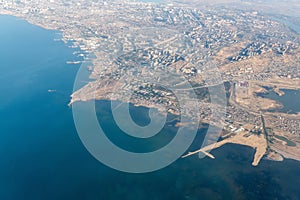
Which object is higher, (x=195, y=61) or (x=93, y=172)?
(x=195, y=61)

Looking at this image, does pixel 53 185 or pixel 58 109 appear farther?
pixel 58 109

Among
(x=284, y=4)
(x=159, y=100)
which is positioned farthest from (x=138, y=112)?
(x=284, y=4)

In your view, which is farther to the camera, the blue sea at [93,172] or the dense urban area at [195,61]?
the dense urban area at [195,61]

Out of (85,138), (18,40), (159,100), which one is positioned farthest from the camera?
(18,40)

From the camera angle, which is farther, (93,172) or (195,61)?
(195,61)

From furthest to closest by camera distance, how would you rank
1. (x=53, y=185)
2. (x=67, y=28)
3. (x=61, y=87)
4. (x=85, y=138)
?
(x=67, y=28), (x=61, y=87), (x=85, y=138), (x=53, y=185)

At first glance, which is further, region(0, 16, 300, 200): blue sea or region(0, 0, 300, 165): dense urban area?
region(0, 0, 300, 165): dense urban area

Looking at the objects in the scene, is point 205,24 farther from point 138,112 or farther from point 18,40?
point 138,112

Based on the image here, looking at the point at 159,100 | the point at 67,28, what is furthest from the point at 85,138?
the point at 67,28
